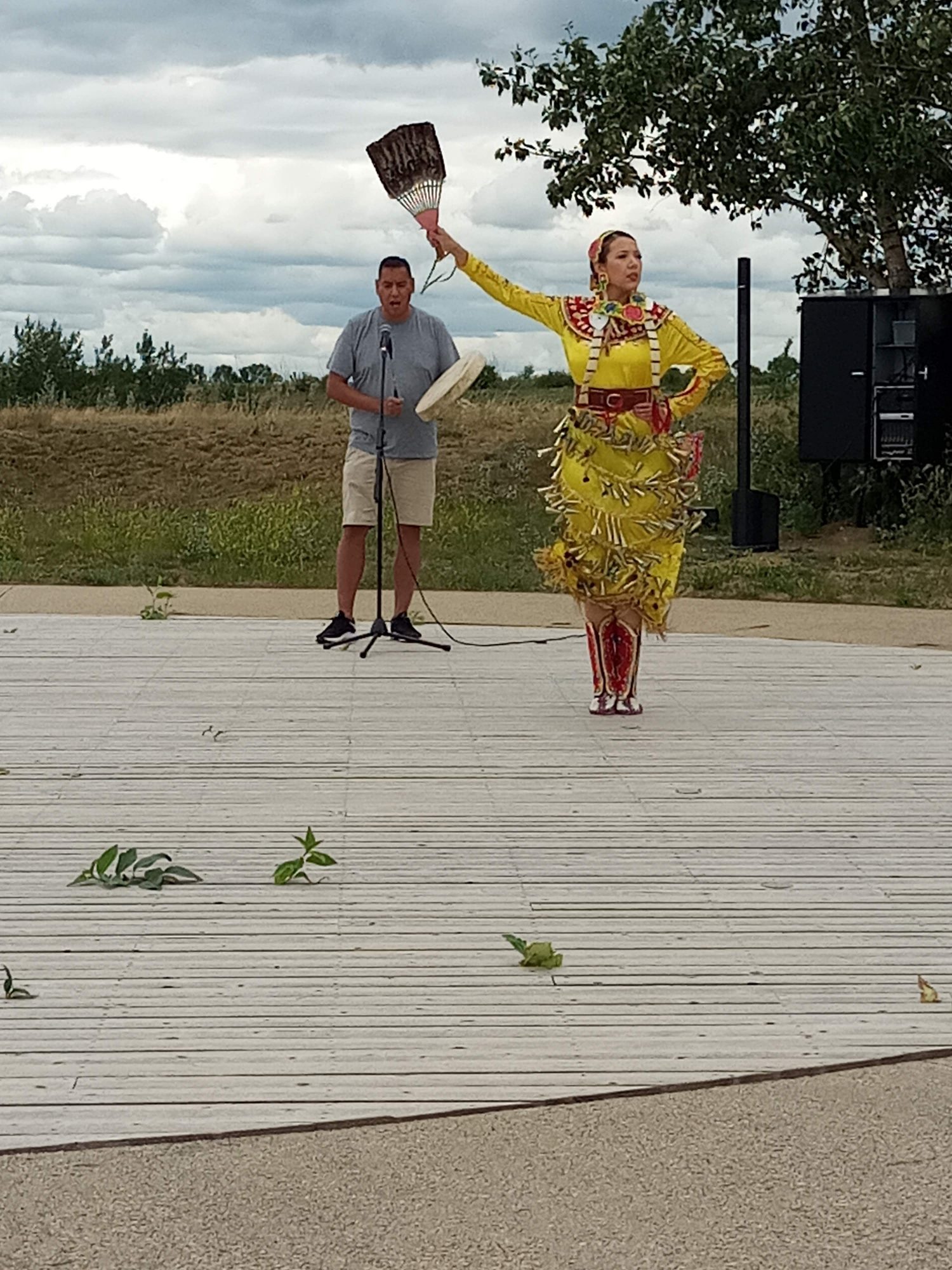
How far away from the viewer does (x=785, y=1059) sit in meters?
4.14

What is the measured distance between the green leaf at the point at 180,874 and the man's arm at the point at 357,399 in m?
4.74

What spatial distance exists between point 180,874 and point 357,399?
16.1 ft

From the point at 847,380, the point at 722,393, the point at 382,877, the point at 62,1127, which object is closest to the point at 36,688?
the point at 382,877

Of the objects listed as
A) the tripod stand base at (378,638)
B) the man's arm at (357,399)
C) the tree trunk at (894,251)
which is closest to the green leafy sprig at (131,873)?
the man's arm at (357,399)

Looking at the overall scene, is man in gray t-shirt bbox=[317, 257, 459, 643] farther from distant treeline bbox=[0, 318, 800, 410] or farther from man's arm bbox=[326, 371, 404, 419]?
distant treeline bbox=[0, 318, 800, 410]

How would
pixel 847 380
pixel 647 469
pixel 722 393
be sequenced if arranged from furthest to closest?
pixel 722 393
pixel 847 380
pixel 647 469

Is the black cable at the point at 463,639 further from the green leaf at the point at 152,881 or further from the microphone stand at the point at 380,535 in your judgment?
the green leaf at the point at 152,881

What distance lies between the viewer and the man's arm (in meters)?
10.1

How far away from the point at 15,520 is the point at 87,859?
1509cm

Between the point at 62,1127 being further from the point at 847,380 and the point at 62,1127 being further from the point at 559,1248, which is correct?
the point at 847,380

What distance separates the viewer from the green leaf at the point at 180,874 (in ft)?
18.4

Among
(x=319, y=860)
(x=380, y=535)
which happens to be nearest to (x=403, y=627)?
(x=380, y=535)

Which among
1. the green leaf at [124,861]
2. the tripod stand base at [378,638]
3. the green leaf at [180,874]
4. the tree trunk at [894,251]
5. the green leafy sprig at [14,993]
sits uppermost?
the tree trunk at [894,251]

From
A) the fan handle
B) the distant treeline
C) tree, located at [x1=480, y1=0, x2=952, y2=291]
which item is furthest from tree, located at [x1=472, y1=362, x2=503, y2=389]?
the fan handle
